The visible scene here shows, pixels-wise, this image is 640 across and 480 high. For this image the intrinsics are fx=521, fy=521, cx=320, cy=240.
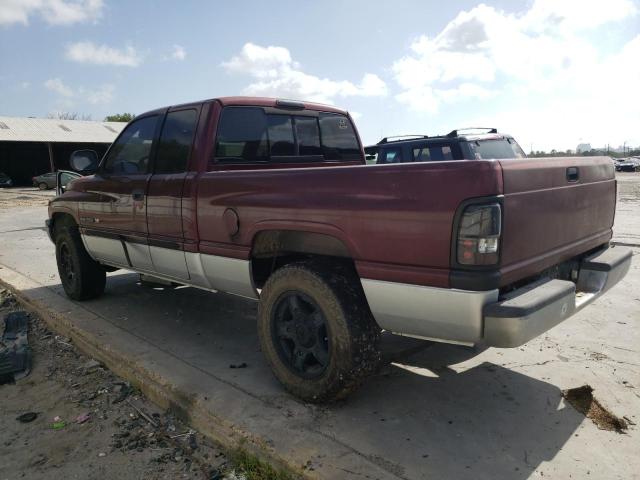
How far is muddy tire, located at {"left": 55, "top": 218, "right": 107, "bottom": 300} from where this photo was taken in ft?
18.2

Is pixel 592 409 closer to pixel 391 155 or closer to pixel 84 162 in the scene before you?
pixel 84 162

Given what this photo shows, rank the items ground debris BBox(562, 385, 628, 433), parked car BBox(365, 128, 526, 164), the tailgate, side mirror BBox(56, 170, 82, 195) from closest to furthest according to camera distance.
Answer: the tailgate, ground debris BBox(562, 385, 628, 433), side mirror BBox(56, 170, 82, 195), parked car BBox(365, 128, 526, 164)

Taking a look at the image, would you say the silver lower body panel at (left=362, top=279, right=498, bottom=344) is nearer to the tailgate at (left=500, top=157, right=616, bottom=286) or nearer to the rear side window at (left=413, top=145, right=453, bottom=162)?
the tailgate at (left=500, top=157, right=616, bottom=286)

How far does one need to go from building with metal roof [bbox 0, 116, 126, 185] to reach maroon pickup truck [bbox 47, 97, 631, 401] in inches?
1453

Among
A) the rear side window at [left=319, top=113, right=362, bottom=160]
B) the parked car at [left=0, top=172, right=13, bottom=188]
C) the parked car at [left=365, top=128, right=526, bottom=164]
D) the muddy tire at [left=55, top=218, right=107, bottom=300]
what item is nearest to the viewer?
the rear side window at [left=319, top=113, right=362, bottom=160]

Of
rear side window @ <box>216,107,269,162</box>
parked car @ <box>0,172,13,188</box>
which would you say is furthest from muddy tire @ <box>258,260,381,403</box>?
parked car @ <box>0,172,13,188</box>

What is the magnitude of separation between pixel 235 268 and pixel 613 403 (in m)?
2.54


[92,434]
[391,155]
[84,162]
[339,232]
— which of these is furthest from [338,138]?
[391,155]

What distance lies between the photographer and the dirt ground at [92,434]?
282 centimetres

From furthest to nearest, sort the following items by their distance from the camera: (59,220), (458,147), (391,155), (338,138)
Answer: (391,155) → (458,147) → (59,220) → (338,138)

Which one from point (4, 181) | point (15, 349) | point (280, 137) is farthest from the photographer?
point (4, 181)

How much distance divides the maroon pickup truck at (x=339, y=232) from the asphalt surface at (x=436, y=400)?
0.31m

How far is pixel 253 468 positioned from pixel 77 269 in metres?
3.73

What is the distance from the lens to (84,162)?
5.26 metres
